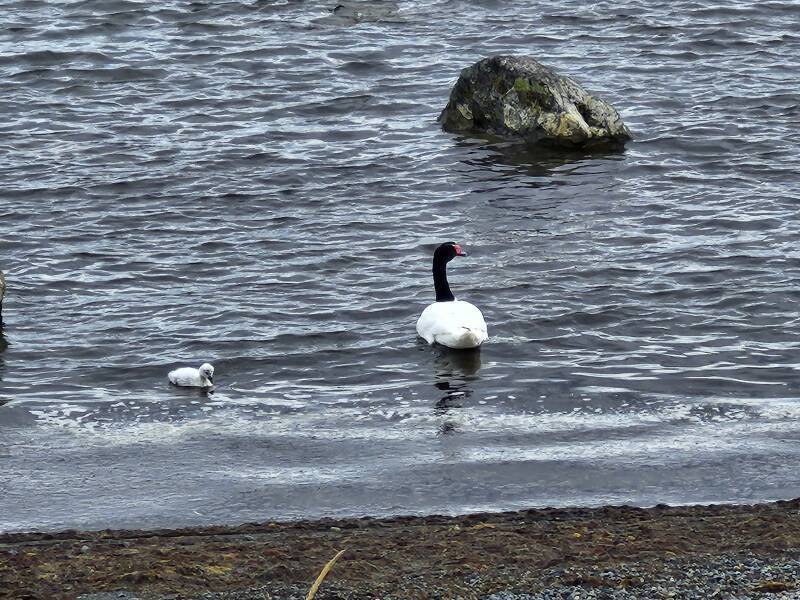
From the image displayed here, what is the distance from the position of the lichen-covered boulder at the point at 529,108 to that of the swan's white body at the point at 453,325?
21.9ft

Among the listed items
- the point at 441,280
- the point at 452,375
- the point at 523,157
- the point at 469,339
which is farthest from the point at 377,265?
the point at 523,157

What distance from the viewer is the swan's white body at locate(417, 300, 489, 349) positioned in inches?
511

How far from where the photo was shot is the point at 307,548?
312 inches

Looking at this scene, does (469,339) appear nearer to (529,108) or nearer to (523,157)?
(523,157)

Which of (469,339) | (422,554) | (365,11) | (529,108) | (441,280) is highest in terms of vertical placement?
(365,11)

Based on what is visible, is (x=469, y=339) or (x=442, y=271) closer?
(x=469, y=339)

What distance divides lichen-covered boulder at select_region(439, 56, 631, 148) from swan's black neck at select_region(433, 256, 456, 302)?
5661 millimetres

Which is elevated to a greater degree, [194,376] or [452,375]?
[194,376]

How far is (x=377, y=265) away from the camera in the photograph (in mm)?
15641

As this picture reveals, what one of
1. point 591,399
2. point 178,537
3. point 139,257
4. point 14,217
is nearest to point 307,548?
point 178,537

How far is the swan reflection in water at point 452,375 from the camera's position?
38.8ft

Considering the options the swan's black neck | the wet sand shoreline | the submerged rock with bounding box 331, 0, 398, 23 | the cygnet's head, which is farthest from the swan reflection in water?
the submerged rock with bounding box 331, 0, 398, 23

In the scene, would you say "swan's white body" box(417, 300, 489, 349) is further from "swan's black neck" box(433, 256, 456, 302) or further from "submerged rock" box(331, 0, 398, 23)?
"submerged rock" box(331, 0, 398, 23)

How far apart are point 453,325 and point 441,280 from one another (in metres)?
1.56
